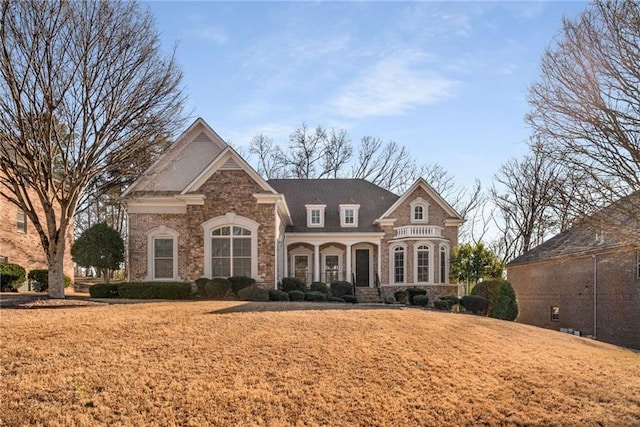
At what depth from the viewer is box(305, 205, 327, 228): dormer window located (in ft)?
93.1

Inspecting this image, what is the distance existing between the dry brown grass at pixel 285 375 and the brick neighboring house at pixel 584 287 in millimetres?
8908

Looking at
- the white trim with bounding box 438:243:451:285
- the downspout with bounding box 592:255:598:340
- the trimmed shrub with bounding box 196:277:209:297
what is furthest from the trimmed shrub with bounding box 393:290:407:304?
the trimmed shrub with bounding box 196:277:209:297

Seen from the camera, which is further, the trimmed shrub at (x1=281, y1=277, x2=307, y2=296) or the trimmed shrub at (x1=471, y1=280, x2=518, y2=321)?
the trimmed shrub at (x1=281, y1=277, x2=307, y2=296)

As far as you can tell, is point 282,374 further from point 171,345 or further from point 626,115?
point 626,115

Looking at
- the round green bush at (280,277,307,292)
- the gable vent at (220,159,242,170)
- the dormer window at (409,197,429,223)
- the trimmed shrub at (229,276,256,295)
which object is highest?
the gable vent at (220,159,242,170)

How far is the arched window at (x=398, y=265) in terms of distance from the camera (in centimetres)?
2725

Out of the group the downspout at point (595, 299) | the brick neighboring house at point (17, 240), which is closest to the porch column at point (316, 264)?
the downspout at point (595, 299)

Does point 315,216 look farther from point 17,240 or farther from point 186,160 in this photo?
point 17,240

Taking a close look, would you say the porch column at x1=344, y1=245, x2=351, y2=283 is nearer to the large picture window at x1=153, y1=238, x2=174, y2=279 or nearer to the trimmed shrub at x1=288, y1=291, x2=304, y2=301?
the trimmed shrub at x1=288, y1=291, x2=304, y2=301

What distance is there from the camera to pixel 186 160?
23.3 metres

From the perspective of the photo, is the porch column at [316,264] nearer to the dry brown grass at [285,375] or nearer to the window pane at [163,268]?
the window pane at [163,268]

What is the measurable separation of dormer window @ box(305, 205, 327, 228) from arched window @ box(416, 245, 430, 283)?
5.53 m

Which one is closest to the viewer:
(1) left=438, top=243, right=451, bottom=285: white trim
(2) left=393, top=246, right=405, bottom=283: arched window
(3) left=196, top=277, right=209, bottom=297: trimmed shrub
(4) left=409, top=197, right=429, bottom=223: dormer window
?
(3) left=196, top=277, right=209, bottom=297: trimmed shrub

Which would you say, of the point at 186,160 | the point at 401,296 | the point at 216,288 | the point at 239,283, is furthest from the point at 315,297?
the point at 186,160
